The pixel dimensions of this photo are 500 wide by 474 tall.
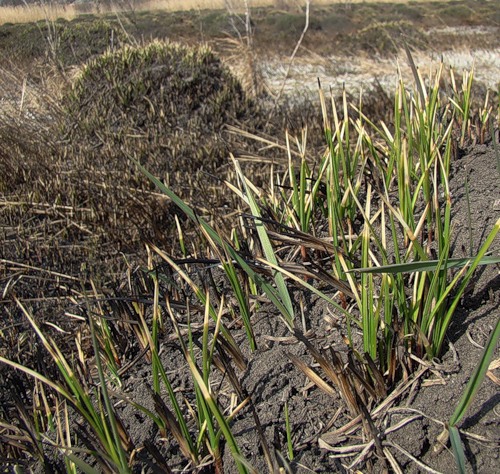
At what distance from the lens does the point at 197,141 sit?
15.7ft

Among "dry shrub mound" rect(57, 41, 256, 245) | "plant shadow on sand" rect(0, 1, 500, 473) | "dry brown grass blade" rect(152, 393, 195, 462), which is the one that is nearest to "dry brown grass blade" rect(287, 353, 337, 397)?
"plant shadow on sand" rect(0, 1, 500, 473)

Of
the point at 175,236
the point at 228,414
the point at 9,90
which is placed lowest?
the point at 175,236

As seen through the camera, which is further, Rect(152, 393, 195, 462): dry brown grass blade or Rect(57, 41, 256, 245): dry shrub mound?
Rect(57, 41, 256, 245): dry shrub mound

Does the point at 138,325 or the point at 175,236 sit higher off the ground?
the point at 138,325

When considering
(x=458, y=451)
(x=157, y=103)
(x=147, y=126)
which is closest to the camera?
(x=458, y=451)

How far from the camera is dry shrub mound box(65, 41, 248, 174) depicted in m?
4.64

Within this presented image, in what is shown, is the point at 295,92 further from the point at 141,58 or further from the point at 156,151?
the point at 156,151

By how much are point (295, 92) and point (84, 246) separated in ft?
14.6

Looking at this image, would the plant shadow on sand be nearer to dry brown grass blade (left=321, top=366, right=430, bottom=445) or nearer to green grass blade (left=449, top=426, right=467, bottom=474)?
dry brown grass blade (left=321, top=366, right=430, bottom=445)

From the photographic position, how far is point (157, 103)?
5426 mm

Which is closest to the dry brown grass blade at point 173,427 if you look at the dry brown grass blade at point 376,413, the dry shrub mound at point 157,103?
the dry brown grass blade at point 376,413

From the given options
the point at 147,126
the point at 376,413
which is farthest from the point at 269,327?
the point at 147,126

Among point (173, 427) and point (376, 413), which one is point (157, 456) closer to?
point (173, 427)

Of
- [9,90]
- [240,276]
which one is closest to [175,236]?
[240,276]
